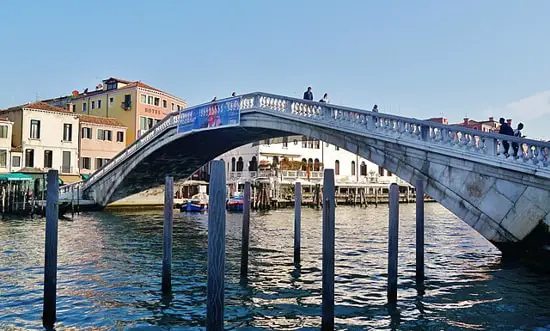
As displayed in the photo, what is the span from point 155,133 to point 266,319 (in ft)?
52.5

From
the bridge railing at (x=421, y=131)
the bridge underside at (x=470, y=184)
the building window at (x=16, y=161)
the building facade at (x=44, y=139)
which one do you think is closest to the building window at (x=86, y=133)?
the building facade at (x=44, y=139)

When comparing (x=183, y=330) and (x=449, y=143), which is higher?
(x=449, y=143)

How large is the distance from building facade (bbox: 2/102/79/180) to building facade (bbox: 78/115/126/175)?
69 cm

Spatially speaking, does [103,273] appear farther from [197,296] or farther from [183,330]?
[183,330]

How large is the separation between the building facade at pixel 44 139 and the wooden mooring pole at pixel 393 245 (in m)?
22.6

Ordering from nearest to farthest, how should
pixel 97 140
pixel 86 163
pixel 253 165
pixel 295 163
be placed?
pixel 86 163 < pixel 97 140 < pixel 295 163 < pixel 253 165

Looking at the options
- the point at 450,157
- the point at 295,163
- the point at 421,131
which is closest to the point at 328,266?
the point at 450,157

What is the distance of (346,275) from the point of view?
29.5ft

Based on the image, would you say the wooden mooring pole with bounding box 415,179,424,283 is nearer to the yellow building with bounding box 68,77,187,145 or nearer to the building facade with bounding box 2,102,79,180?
the building facade with bounding box 2,102,79,180

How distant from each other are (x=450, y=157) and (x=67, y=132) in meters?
23.2

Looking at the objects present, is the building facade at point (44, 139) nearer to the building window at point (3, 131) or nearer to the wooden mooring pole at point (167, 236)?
the building window at point (3, 131)

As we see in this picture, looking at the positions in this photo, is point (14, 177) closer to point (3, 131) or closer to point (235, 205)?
point (3, 131)

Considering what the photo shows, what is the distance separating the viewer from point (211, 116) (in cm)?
1795

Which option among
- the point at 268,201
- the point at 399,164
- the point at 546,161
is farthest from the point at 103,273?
the point at 268,201
